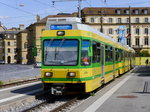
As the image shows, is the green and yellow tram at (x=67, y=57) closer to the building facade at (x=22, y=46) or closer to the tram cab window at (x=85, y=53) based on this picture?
the tram cab window at (x=85, y=53)

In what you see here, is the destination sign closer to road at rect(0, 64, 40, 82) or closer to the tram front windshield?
the tram front windshield

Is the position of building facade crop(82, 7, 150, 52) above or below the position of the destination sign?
above

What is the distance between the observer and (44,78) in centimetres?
1431

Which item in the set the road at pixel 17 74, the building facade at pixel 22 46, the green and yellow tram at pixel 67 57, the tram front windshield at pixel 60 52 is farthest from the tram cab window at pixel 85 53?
the building facade at pixel 22 46

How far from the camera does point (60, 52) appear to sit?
556 inches

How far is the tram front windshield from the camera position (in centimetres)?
1400

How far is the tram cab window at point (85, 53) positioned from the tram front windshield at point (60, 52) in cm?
28

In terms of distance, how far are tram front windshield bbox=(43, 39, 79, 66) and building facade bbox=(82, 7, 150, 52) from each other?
8936cm

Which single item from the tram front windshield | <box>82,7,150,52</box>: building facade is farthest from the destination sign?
<box>82,7,150,52</box>: building facade

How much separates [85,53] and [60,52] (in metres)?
1.02

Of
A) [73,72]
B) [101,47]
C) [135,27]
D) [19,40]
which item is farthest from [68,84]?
[19,40]

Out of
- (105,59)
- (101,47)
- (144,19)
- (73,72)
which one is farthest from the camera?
(144,19)

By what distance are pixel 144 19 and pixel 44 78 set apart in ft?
309

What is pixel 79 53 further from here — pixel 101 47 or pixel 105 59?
pixel 105 59
